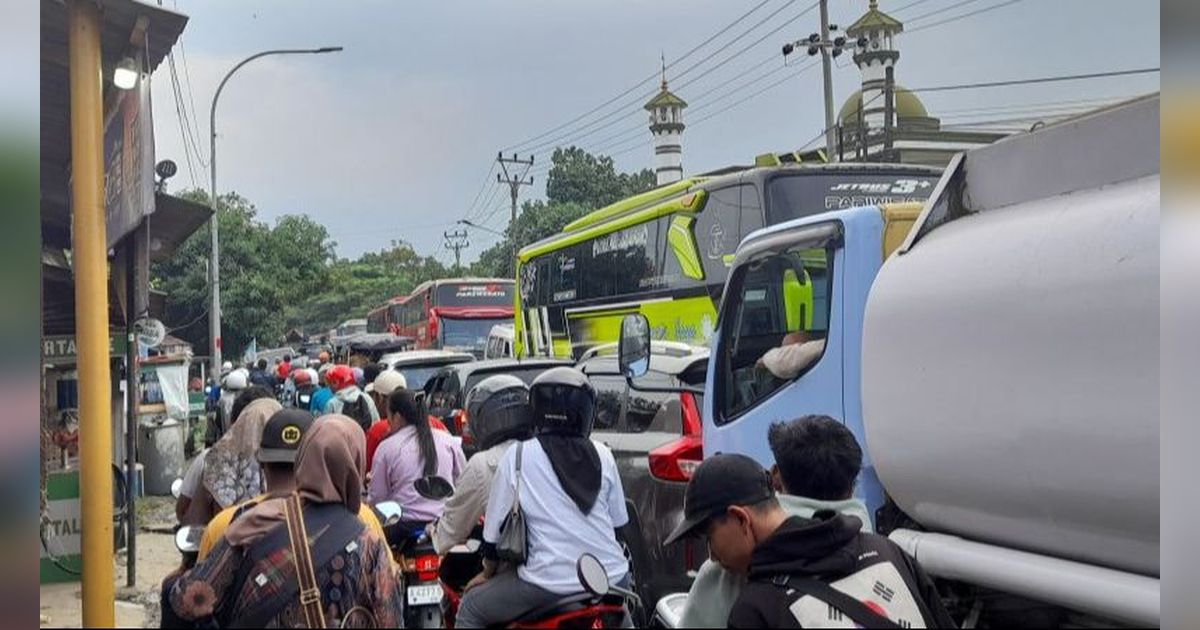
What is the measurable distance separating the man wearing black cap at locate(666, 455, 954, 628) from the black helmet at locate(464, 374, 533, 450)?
1.60m

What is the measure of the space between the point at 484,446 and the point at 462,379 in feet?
15.7

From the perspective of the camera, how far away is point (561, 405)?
3.12 meters

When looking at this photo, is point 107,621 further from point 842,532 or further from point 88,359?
point 842,532

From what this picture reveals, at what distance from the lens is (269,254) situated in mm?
7375

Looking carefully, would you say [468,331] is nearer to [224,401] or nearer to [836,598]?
[224,401]

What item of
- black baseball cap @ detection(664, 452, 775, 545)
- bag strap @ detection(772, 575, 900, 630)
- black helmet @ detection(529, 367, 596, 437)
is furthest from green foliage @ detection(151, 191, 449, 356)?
bag strap @ detection(772, 575, 900, 630)

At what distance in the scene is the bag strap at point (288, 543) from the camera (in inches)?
90.2

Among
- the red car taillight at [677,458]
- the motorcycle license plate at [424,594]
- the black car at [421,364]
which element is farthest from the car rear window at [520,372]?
the motorcycle license plate at [424,594]

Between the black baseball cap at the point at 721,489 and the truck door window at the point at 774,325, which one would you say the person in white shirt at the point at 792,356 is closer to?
the truck door window at the point at 774,325

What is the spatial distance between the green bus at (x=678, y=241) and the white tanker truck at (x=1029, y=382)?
5.05 m

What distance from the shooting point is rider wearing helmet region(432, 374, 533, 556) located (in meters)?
3.35

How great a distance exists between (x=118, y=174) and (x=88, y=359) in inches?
36.6

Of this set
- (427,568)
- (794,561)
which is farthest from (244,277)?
(794,561)
